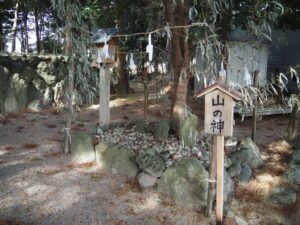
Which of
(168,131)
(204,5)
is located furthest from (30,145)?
(204,5)

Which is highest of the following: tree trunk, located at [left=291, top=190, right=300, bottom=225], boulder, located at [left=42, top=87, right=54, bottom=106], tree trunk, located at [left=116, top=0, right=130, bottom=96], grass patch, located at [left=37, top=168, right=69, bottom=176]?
tree trunk, located at [left=116, top=0, right=130, bottom=96]

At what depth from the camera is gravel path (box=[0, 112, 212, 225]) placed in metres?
3.27

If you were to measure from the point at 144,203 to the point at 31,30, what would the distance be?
13080 mm

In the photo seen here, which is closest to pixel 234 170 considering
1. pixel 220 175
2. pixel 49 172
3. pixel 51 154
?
pixel 220 175

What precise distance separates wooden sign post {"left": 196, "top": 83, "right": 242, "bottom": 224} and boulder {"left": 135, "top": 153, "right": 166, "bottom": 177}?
3.48ft

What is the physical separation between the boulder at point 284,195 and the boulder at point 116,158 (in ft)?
7.46

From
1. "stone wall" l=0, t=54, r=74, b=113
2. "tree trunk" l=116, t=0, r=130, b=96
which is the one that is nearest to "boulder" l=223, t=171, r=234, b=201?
"stone wall" l=0, t=54, r=74, b=113

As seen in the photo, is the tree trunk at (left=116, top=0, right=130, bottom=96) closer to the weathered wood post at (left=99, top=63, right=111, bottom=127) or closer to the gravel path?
the weathered wood post at (left=99, top=63, right=111, bottom=127)

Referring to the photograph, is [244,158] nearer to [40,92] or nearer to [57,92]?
[57,92]

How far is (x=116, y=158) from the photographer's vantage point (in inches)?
176

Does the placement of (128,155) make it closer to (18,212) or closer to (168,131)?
(168,131)

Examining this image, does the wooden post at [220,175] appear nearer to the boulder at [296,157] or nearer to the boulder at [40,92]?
the boulder at [296,157]

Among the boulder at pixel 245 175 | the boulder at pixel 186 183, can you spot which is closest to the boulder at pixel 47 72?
the boulder at pixel 186 183

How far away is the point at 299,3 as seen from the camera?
6.49m
